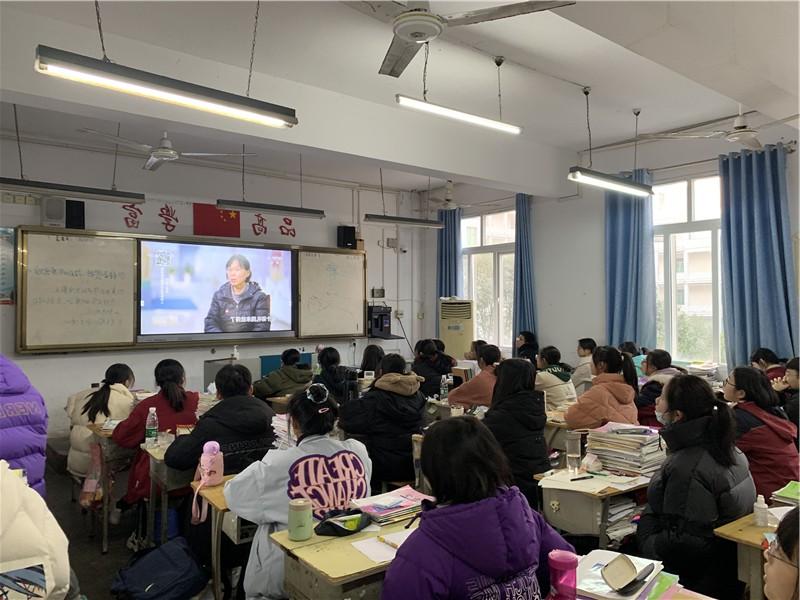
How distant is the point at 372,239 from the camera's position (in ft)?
30.8

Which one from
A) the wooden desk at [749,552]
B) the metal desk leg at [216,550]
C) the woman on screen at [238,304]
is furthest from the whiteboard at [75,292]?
the wooden desk at [749,552]

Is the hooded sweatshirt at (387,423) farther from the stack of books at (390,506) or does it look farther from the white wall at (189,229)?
the white wall at (189,229)

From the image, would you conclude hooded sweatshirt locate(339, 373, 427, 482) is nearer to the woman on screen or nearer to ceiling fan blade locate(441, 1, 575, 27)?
ceiling fan blade locate(441, 1, 575, 27)

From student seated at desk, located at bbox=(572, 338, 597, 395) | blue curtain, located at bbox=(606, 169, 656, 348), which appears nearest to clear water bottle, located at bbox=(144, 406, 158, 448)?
student seated at desk, located at bbox=(572, 338, 597, 395)

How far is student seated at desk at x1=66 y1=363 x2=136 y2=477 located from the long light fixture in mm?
1993

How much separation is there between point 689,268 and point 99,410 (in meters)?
6.28

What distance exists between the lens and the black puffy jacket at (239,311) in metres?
7.64

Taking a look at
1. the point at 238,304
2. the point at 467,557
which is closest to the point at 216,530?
the point at 467,557

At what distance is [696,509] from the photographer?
2326 mm

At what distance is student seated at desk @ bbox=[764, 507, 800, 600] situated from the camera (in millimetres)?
1364

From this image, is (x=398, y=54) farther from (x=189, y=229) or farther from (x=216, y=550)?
(x=189, y=229)

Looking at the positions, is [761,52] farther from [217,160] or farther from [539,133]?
[217,160]

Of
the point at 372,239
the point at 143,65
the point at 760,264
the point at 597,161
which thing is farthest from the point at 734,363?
the point at 143,65

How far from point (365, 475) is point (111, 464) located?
2.39m
